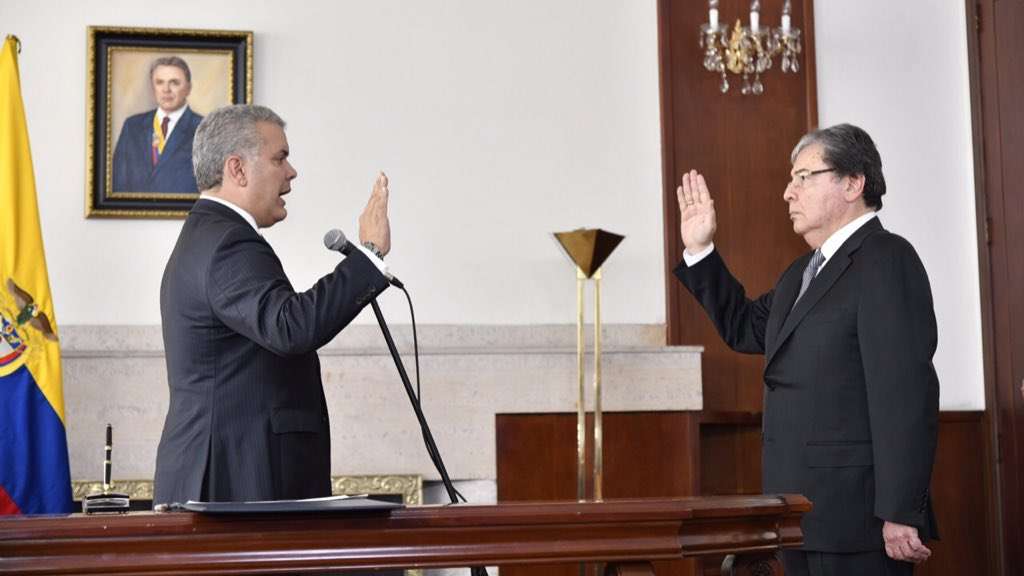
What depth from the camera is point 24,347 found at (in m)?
4.33

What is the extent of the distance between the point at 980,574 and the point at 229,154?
3727mm

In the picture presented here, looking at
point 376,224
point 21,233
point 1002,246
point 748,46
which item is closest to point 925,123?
point 1002,246

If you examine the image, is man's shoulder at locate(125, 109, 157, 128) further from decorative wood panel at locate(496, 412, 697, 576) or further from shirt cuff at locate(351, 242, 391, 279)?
shirt cuff at locate(351, 242, 391, 279)

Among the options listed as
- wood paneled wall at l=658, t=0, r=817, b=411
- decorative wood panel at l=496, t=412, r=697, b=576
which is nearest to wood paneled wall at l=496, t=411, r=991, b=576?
decorative wood panel at l=496, t=412, r=697, b=576

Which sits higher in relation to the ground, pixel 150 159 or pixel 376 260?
pixel 150 159

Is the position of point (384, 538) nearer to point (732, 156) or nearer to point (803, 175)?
point (803, 175)

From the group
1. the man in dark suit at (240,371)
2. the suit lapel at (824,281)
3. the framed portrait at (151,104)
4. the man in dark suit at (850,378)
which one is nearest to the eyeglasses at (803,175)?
the man in dark suit at (850,378)

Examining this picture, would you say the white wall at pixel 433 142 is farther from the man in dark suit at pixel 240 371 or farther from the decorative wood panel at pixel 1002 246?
the man in dark suit at pixel 240 371

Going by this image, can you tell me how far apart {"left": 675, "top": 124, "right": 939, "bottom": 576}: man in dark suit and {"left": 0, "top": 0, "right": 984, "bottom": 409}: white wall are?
5.61ft

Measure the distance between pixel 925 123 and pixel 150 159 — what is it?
10.2 feet

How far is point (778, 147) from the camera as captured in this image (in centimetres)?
534

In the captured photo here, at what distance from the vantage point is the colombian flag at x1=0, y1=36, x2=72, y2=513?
423 cm

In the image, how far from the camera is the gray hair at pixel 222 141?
2951 mm

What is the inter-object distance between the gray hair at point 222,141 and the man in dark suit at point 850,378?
1.39m
